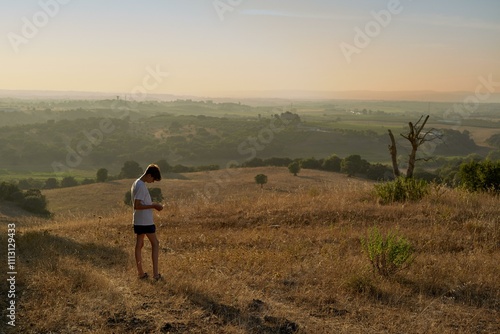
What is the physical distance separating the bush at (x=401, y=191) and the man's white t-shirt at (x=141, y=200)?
835 centimetres

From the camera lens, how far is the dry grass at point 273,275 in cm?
507

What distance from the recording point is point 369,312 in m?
5.49

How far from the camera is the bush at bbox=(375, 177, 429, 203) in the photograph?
12.6m

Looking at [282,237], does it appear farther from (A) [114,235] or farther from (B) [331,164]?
(B) [331,164]

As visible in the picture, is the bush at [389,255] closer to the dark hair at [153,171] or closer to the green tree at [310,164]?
the dark hair at [153,171]

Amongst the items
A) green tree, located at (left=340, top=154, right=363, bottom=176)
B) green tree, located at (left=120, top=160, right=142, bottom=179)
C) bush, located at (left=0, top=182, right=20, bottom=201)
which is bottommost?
green tree, located at (left=120, top=160, right=142, bottom=179)

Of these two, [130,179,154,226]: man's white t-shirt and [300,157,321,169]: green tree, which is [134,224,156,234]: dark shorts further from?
[300,157,321,169]: green tree

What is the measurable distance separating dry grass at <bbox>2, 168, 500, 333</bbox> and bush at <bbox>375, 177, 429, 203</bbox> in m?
0.40

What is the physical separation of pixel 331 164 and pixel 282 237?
4553 centimetres

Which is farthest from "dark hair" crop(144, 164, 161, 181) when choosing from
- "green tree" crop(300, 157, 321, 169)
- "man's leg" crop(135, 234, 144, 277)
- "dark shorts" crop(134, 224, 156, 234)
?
"green tree" crop(300, 157, 321, 169)

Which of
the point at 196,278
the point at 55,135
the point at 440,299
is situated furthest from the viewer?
the point at 55,135

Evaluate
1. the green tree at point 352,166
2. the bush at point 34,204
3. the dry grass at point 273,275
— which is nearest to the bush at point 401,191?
the dry grass at point 273,275

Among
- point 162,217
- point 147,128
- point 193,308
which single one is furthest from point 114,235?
point 147,128

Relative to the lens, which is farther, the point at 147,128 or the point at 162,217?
the point at 147,128
